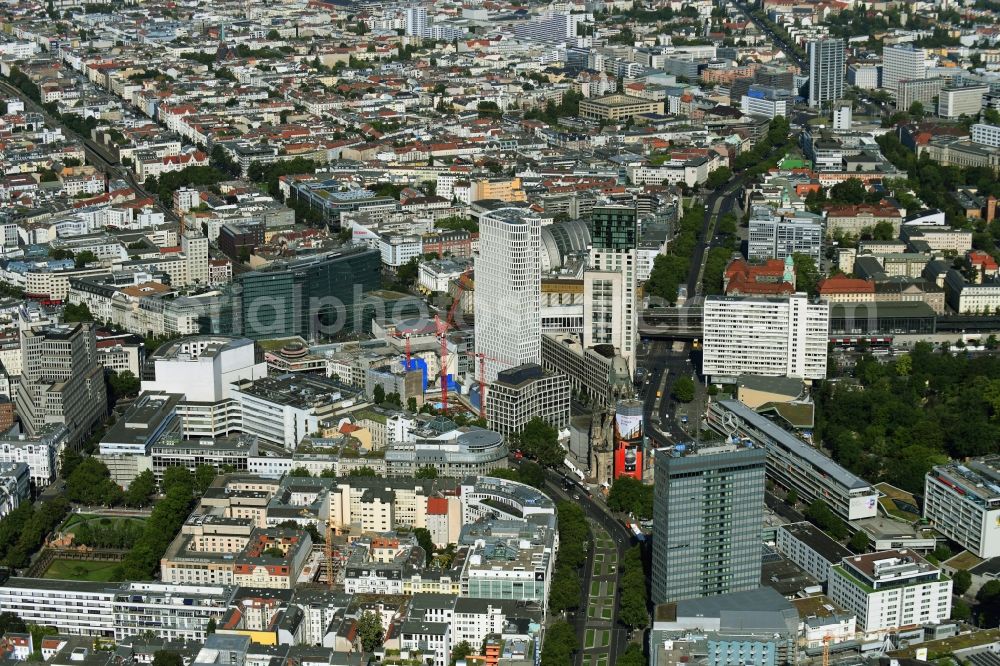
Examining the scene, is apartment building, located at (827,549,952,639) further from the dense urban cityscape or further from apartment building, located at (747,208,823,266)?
apartment building, located at (747,208,823,266)

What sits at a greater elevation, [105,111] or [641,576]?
[105,111]

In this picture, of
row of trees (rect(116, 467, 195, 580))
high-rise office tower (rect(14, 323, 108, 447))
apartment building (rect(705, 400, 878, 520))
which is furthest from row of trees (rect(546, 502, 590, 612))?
high-rise office tower (rect(14, 323, 108, 447))

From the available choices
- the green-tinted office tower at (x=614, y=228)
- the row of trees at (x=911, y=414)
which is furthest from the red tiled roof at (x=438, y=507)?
the green-tinted office tower at (x=614, y=228)

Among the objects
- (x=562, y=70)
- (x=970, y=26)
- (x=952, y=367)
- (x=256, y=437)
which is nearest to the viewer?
(x=256, y=437)

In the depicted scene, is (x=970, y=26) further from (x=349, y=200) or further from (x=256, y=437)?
(x=256, y=437)

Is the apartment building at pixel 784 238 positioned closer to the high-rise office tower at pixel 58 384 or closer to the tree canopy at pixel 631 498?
the tree canopy at pixel 631 498

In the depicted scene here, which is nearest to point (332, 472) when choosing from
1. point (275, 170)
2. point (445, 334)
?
point (445, 334)

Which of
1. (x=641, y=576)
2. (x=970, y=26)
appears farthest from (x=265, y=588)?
(x=970, y=26)

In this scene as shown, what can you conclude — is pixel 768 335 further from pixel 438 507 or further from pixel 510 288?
pixel 438 507
